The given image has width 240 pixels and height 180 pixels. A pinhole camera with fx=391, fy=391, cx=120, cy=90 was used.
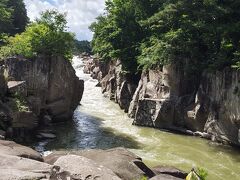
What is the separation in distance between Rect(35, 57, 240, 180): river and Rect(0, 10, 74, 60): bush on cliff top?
610cm

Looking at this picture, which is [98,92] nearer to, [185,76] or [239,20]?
[185,76]

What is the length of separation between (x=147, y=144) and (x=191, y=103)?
5.90m

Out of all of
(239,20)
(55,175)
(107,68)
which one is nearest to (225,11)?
(239,20)

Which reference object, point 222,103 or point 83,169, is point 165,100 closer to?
point 222,103

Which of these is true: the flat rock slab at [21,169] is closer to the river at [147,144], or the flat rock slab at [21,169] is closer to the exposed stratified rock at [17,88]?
the river at [147,144]

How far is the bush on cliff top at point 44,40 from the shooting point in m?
30.5

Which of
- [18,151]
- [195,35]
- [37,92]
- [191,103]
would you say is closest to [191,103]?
[191,103]

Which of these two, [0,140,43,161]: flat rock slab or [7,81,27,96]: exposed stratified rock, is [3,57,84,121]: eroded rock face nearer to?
[7,81,27,96]: exposed stratified rock

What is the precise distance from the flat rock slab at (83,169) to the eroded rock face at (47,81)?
1670cm

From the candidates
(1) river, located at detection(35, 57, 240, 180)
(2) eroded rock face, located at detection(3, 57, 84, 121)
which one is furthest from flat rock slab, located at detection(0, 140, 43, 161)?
(2) eroded rock face, located at detection(3, 57, 84, 121)

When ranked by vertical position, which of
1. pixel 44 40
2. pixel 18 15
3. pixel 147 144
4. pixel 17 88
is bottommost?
pixel 147 144

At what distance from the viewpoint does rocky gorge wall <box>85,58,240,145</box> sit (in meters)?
26.2

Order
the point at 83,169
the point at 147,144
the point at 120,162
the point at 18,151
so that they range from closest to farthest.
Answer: the point at 83,169, the point at 120,162, the point at 18,151, the point at 147,144

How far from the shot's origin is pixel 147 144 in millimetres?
26672
